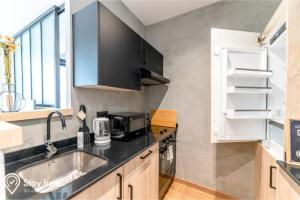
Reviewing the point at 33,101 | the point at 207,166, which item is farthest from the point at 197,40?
the point at 33,101

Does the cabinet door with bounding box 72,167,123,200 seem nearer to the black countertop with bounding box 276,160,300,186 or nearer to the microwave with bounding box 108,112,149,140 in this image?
the microwave with bounding box 108,112,149,140

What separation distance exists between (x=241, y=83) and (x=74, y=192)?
1.61 m

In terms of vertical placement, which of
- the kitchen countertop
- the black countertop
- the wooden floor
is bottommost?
the wooden floor

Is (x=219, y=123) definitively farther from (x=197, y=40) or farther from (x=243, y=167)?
(x=197, y=40)

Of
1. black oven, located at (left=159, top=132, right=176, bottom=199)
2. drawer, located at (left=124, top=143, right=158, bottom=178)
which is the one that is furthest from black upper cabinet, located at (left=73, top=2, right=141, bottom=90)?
black oven, located at (left=159, top=132, right=176, bottom=199)

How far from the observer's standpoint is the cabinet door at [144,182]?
1.14 meters

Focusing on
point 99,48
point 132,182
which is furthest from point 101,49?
point 132,182

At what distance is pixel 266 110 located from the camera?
1.41 metres

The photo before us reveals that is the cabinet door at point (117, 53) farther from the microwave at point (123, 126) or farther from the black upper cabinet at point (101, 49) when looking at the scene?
the microwave at point (123, 126)

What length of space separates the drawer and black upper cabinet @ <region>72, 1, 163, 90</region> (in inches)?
25.4

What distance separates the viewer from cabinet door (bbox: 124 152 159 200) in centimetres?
114

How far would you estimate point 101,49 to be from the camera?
1.20 m

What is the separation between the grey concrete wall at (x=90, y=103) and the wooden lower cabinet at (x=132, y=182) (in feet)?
2.03

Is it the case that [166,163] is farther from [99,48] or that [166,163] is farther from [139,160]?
[99,48]
